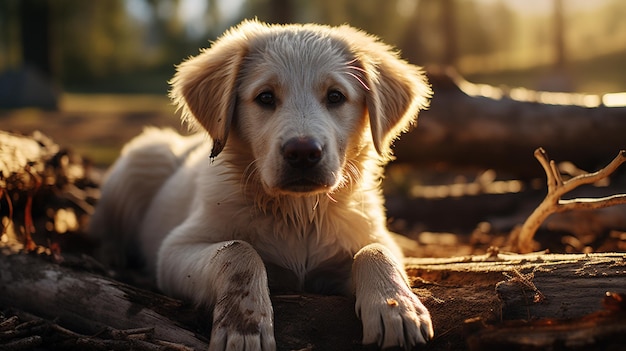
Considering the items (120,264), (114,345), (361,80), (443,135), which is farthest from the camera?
(443,135)

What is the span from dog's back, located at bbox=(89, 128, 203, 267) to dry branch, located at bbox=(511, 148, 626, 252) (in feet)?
9.94

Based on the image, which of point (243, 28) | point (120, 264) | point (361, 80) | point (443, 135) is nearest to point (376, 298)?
point (361, 80)

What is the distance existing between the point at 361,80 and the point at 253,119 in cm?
75

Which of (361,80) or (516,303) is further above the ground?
(361,80)

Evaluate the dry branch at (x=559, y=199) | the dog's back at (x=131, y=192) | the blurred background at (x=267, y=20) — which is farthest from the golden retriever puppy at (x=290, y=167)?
the blurred background at (x=267, y=20)

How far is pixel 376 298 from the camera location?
3.09m

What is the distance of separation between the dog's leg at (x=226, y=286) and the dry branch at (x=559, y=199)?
7.04 feet

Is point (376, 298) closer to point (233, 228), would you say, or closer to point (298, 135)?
point (298, 135)

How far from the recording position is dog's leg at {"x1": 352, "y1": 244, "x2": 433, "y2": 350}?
2.90 meters

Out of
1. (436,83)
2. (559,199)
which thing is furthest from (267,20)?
(559,199)

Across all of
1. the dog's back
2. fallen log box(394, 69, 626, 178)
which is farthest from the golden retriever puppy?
fallen log box(394, 69, 626, 178)

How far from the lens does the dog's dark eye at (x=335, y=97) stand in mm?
3924

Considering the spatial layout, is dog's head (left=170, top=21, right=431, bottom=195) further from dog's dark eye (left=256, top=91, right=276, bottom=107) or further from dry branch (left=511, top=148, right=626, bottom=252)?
dry branch (left=511, top=148, right=626, bottom=252)

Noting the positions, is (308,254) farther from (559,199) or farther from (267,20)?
(267,20)
